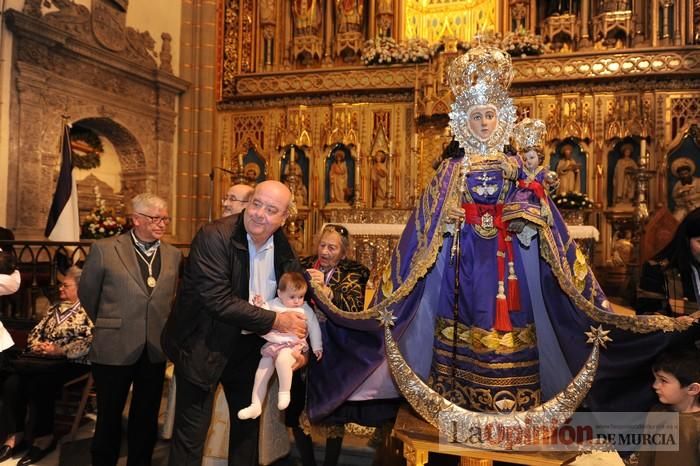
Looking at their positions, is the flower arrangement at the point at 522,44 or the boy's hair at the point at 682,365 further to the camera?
the flower arrangement at the point at 522,44

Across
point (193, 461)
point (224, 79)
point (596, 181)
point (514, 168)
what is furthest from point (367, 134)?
point (193, 461)

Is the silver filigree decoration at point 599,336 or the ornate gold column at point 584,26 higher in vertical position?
the ornate gold column at point 584,26

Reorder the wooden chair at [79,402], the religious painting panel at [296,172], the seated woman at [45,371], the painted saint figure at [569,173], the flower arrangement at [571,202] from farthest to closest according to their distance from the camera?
the religious painting panel at [296,172], the painted saint figure at [569,173], the flower arrangement at [571,202], the wooden chair at [79,402], the seated woman at [45,371]

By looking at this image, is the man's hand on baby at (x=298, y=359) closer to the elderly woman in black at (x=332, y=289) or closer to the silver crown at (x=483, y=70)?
the elderly woman in black at (x=332, y=289)

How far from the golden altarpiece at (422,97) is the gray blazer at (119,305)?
5.48 meters

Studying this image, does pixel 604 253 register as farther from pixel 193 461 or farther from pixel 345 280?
pixel 193 461

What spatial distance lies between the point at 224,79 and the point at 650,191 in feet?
31.6

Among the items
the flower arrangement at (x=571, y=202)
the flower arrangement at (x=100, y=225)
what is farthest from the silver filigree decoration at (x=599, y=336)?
the flower arrangement at (x=100, y=225)

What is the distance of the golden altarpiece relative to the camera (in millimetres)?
10156

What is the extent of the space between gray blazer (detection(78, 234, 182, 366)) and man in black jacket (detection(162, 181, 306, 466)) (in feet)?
1.76

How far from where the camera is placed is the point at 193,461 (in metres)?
2.91

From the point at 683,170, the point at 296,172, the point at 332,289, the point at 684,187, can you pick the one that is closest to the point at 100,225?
the point at 296,172

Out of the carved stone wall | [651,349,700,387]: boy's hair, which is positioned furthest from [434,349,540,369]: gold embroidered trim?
the carved stone wall

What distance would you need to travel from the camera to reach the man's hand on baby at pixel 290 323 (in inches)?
111
